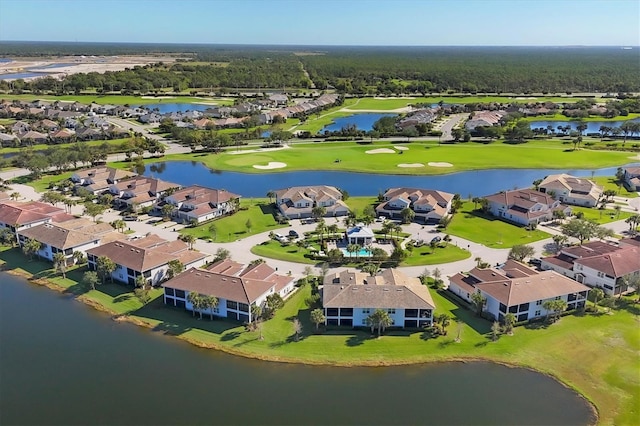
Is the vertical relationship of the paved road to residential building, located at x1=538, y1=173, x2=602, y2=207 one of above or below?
below

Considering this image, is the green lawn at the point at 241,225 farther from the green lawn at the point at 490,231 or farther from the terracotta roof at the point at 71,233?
the green lawn at the point at 490,231

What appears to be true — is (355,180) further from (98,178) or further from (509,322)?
(509,322)

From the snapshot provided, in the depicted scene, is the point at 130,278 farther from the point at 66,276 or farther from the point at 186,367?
the point at 186,367

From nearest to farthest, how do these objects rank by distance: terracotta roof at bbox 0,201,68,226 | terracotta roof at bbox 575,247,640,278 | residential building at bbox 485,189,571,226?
terracotta roof at bbox 575,247,640,278 → terracotta roof at bbox 0,201,68,226 → residential building at bbox 485,189,571,226

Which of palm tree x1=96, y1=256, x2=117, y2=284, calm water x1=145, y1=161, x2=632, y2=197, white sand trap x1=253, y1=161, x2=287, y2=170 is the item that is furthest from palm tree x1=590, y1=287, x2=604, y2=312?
white sand trap x1=253, y1=161, x2=287, y2=170

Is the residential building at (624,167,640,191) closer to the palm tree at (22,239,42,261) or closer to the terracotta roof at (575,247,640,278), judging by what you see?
the terracotta roof at (575,247,640,278)

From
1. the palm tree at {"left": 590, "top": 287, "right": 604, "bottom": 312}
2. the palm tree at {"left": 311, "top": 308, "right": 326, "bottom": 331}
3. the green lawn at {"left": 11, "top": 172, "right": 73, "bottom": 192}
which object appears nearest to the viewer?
the palm tree at {"left": 311, "top": 308, "right": 326, "bottom": 331}
